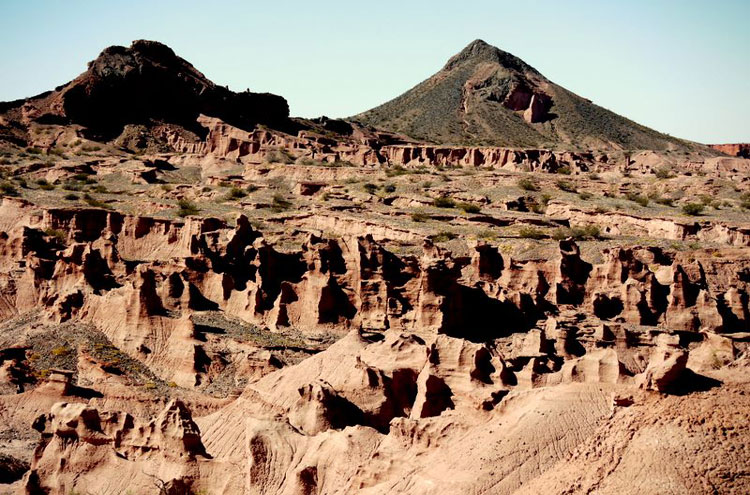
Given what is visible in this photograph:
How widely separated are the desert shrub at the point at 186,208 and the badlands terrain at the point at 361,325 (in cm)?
35

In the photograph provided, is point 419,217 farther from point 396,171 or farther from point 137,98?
point 137,98

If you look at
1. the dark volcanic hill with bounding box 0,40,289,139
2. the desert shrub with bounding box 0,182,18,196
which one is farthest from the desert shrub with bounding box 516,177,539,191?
the dark volcanic hill with bounding box 0,40,289,139

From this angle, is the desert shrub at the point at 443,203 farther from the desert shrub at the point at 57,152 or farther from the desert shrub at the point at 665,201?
the desert shrub at the point at 57,152

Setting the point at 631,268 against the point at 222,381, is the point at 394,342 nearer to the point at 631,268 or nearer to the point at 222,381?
the point at 222,381

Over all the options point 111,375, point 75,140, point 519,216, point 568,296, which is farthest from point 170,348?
point 75,140

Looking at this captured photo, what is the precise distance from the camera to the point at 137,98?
103375 mm

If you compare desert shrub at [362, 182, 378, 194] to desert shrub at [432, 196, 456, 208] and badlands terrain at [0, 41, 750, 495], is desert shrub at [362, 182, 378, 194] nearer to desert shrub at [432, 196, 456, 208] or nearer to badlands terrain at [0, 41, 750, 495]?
badlands terrain at [0, 41, 750, 495]

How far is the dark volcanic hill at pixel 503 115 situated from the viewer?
132m

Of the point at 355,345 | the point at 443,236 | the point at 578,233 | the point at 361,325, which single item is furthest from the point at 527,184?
the point at 355,345

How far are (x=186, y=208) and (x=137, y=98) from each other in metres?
45.9

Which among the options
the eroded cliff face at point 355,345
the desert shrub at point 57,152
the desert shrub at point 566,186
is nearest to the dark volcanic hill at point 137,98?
the desert shrub at point 57,152

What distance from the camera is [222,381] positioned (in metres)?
29.7

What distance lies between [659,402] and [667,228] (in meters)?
48.9

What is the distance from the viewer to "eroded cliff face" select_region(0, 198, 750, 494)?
15141mm
